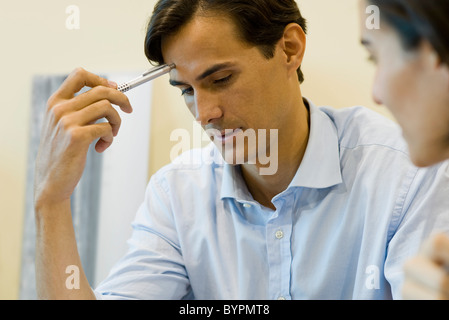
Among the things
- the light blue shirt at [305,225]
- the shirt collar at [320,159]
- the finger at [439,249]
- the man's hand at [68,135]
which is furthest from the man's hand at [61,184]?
the finger at [439,249]

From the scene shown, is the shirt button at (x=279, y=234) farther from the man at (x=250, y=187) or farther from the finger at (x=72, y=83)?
the finger at (x=72, y=83)

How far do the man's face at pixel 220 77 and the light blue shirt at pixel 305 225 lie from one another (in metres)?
0.15

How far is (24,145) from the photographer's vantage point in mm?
1654

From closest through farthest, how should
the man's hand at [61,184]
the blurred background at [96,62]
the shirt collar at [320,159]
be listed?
the man's hand at [61,184], the shirt collar at [320,159], the blurred background at [96,62]

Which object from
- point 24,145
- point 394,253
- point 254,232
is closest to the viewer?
point 394,253

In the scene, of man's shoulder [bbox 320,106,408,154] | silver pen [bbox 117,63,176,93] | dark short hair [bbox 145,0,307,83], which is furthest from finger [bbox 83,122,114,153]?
man's shoulder [bbox 320,106,408,154]

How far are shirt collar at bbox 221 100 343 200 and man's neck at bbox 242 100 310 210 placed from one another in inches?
1.1

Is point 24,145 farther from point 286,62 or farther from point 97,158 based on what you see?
point 286,62

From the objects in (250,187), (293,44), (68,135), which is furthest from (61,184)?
(293,44)

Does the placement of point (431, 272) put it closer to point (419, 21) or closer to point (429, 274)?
point (429, 274)

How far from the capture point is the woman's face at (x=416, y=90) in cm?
57

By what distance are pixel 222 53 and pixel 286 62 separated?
0.57 ft

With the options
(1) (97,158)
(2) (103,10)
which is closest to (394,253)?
(1) (97,158)

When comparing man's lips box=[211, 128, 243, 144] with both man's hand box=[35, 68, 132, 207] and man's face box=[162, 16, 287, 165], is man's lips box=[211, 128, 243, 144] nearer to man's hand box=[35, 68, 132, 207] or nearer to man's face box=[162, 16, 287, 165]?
man's face box=[162, 16, 287, 165]
